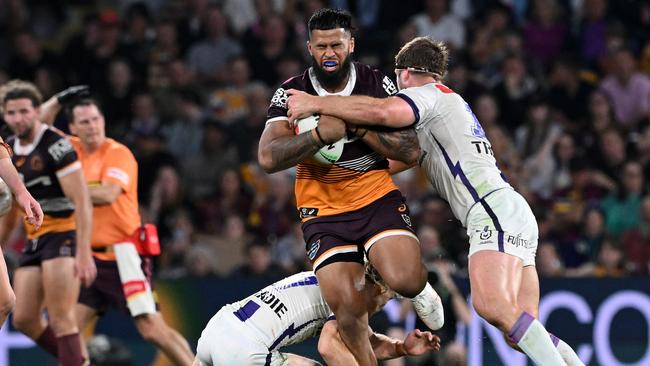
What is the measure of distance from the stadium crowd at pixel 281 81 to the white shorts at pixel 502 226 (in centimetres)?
393

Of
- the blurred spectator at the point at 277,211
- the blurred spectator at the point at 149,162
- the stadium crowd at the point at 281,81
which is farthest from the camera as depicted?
the blurred spectator at the point at 149,162

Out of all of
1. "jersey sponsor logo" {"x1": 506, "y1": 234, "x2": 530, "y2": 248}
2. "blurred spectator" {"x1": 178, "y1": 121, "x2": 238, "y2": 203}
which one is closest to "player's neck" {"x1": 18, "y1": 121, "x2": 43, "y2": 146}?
"jersey sponsor logo" {"x1": 506, "y1": 234, "x2": 530, "y2": 248}

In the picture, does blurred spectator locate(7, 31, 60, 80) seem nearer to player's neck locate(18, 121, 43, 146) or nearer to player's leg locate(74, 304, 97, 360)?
player's neck locate(18, 121, 43, 146)

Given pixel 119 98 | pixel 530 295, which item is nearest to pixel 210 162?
pixel 119 98

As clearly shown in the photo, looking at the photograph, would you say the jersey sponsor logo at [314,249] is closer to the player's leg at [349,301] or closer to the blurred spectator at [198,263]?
the player's leg at [349,301]

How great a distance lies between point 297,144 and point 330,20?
2.77ft

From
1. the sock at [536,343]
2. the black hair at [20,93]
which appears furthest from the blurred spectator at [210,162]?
the sock at [536,343]

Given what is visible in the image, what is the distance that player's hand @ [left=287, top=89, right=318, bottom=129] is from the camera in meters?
7.71

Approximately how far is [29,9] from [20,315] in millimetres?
7297

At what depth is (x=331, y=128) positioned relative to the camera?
7.64m

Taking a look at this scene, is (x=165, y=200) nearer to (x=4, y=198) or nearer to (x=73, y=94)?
(x=73, y=94)

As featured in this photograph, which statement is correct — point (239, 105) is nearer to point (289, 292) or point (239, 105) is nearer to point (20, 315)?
point (20, 315)

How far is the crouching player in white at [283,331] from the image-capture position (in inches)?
312

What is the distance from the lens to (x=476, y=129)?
7.95 m
